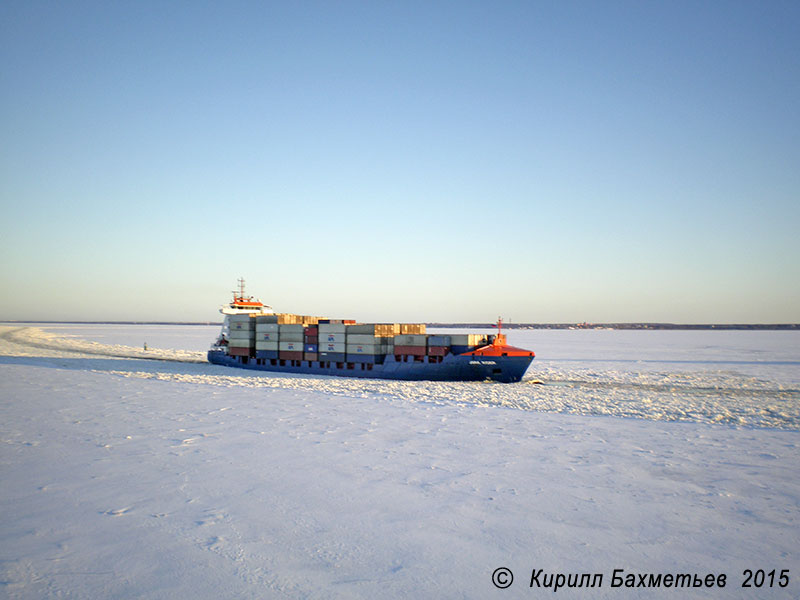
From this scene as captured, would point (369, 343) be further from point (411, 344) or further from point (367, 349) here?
point (411, 344)

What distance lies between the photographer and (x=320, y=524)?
7.20 m

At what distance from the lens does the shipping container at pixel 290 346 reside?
123 feet

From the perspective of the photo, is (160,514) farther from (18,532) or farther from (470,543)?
(470,543)

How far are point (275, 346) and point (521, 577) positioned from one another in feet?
115

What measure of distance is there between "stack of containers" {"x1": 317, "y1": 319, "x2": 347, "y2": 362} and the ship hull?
0.58 metres

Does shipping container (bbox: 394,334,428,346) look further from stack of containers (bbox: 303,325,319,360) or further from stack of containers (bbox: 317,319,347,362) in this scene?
stack of containers (bbox: 303,325,319,360)

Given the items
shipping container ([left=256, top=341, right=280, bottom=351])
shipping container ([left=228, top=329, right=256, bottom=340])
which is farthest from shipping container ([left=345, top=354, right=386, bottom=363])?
shipping container ([left=228, top=329, right=256, bottom=340])

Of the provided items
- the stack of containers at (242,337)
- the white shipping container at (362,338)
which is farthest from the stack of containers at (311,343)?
the stack of containers at (242,337)

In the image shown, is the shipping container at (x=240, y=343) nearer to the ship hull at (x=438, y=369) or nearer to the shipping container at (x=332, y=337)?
the ship hull at (x=438, y=369)

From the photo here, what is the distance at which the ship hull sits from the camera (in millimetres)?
29797

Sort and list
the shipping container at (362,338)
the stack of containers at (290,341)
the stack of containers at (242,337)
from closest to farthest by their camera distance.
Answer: the shipping container at (362,338)
the stack of containers at (290,341)
the stack of containers at (242,337)

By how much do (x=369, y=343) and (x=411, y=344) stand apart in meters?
3.44

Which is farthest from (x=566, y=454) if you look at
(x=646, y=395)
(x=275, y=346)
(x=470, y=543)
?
(x=275, y=346)

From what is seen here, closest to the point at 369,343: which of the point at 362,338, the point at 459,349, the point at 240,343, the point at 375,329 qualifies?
the point at 362,338
